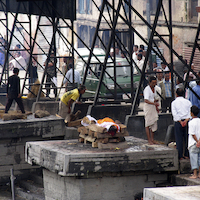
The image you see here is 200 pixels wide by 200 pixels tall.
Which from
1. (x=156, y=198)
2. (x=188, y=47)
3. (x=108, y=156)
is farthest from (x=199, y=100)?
(x=188, y=47)

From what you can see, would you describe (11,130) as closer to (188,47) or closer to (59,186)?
(59,186)

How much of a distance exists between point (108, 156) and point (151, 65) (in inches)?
477

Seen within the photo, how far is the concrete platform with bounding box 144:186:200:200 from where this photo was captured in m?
6.12

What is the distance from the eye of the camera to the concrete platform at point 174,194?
20.1 ft

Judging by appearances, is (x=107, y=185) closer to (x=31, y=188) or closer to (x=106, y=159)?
(x=106, y=159)

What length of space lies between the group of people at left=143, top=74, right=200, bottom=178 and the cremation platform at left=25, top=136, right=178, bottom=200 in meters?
0.52

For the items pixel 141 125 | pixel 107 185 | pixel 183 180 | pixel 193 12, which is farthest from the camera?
pixel 193 12

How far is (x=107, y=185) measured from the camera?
26.5 feet

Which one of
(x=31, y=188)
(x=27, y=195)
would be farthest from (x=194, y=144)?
(x=31, y=188)

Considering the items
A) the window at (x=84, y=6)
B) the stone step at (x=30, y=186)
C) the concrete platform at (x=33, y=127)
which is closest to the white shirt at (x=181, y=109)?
the stone step at (x=30, y=186)

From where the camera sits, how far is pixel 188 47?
29.1 metres

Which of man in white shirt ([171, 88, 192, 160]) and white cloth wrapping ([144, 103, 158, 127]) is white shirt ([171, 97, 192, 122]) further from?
white cloth wrapping ([144, 103, 158, 127])

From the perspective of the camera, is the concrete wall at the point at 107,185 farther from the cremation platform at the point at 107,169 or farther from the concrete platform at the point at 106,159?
the concrete platform at the point at 106,159

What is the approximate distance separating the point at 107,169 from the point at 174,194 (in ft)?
6.18
